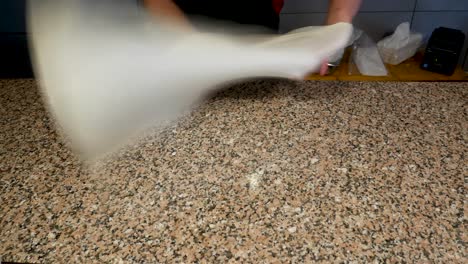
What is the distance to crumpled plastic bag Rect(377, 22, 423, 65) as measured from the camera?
1.12m

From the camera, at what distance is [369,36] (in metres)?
1.30

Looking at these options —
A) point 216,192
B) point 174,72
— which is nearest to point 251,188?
point 216,192

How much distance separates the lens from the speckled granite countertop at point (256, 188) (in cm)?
42

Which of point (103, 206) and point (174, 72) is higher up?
point (174, 72)

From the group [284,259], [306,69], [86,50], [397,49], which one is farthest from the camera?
[397,49]

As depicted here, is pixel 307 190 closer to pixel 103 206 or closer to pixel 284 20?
pixel 103 206

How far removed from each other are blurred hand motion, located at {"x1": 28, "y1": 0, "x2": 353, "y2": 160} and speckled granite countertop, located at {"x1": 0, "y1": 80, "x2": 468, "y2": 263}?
5 centimetres

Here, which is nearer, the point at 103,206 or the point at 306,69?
the point at 103,206

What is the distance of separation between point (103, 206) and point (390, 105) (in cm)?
56

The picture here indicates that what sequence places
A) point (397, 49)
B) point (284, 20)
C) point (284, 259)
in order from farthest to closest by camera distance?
point (284, 20) < point (397, 49) < point (284, 259)

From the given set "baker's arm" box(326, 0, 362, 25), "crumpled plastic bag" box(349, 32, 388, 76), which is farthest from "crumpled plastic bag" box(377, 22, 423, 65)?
"baker's arm" box(326, 0, 362, 25)

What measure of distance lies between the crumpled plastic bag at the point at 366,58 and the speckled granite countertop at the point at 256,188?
329mm

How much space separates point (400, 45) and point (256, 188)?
2.96 ft

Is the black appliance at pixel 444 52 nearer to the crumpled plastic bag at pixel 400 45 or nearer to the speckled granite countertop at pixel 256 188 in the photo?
the crumpled plastic bag at pixel 400 45
